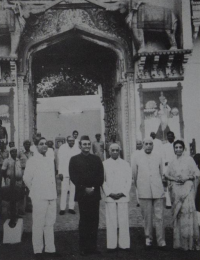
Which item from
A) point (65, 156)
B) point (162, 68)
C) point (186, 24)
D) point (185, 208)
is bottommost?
point (185, 208)

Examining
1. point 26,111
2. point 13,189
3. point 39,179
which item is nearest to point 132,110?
point 26,111

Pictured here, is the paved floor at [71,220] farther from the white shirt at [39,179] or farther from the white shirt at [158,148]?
the white shirt at [39,179]

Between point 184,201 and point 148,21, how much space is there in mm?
5692

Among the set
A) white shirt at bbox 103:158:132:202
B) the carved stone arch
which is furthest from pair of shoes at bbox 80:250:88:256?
the carved stone arch

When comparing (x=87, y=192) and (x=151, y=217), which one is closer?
(x=87, y=192)

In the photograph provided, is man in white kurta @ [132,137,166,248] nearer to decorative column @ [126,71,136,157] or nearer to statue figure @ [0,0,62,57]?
decorative column @ [126,71,136,157]

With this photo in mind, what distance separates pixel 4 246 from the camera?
5645mm

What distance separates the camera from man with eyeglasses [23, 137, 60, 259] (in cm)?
509

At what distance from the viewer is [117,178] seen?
5.45 m

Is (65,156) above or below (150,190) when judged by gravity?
above

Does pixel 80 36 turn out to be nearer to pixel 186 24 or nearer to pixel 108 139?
pixel 186 24

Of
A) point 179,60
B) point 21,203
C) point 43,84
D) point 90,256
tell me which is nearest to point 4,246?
point 90,256

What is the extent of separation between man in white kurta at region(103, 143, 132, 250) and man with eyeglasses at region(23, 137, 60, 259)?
744 millimetres

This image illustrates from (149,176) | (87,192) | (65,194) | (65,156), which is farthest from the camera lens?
(65,156)
